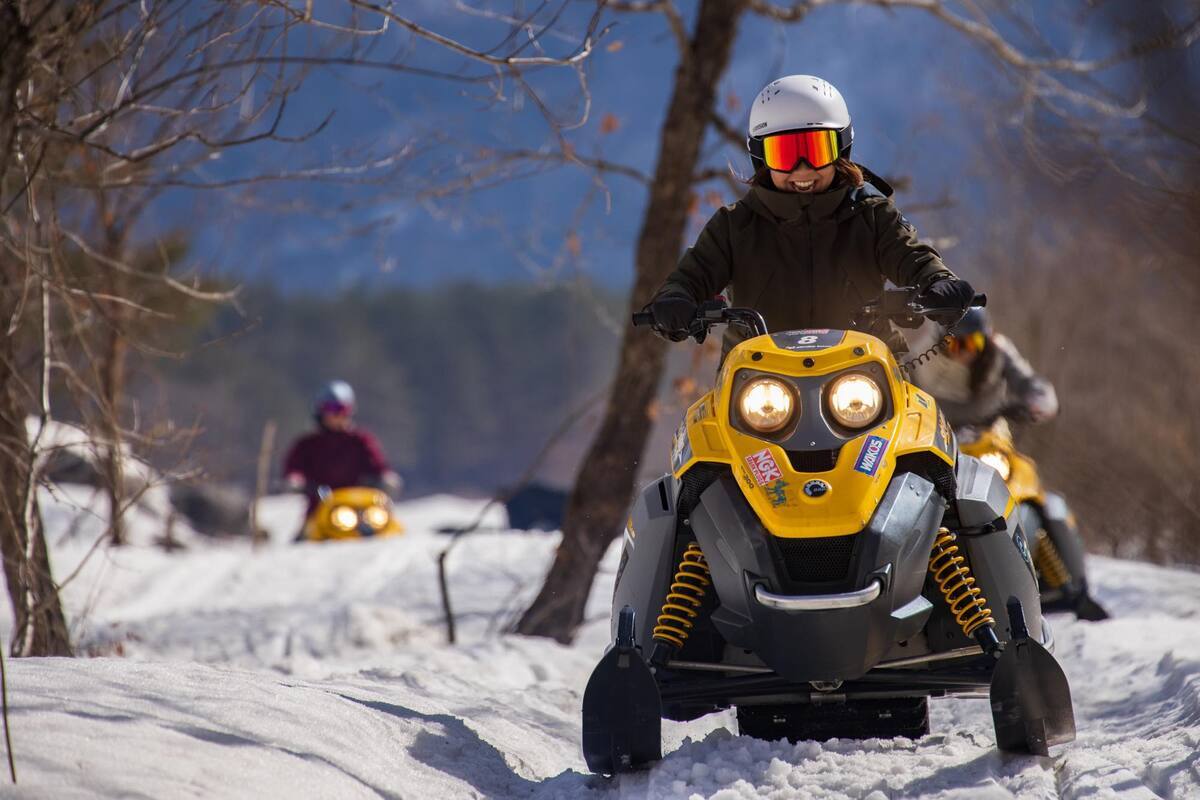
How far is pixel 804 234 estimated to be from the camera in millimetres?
4598

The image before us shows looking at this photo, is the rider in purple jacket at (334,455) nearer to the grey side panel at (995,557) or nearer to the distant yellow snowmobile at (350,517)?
the distant yellow snowmobile at (350,517)

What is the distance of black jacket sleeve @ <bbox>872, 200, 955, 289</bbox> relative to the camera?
14.5 feet

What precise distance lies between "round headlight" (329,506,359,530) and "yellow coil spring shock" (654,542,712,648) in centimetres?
935

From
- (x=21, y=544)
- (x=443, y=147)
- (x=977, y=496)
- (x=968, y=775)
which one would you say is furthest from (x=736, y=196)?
(x=968, y=775)

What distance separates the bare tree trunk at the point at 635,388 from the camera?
834 cm

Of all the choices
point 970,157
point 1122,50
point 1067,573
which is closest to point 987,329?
point 1067,573

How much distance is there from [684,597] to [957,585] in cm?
77

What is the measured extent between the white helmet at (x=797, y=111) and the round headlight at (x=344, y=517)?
9.25m

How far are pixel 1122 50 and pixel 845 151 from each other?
5.02 m

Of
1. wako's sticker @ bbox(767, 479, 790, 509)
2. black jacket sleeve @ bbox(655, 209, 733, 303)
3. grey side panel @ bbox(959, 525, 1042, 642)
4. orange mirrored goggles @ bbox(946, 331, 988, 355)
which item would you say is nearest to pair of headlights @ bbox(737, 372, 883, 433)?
wako's sticker @ bbox(767, 479, 790, 509)

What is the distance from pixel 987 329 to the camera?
26.7 feet

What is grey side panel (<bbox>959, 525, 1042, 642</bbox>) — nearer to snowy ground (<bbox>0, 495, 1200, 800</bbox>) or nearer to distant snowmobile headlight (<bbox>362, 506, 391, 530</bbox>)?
snowy ground (<bbox>0, 495, 1200, 800</bbox>)

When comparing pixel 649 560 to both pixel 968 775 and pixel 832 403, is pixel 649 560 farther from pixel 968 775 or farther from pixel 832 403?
pixel 968 775

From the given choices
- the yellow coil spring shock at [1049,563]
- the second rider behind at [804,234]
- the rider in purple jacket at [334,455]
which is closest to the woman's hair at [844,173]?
the second rider behind at [804,234]
